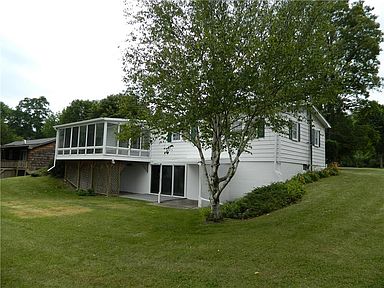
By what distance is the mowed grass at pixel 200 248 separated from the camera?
524cm

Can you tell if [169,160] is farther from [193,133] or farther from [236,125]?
[193,133]

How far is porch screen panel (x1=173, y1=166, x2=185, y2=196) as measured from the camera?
62.6 feet

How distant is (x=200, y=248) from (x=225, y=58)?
186 inches

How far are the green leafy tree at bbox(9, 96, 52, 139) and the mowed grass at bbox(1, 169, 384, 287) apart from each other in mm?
62123

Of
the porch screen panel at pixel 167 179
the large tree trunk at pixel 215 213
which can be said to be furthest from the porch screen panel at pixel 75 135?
the large tree trunk at pixel 215 213

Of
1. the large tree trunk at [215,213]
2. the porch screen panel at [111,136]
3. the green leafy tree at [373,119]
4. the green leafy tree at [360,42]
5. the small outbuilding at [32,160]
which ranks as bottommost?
the large tree trunk at [215,213]

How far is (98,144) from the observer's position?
778 inches

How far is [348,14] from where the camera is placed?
21.8 m

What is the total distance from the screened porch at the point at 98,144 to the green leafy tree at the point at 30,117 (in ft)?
165

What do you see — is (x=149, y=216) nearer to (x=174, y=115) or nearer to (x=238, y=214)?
(x=238, y=214)

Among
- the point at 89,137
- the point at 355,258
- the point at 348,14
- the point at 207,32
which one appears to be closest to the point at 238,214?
the point at 355,258

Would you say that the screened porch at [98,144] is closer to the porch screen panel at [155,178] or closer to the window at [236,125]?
the porch screen panel at [155,178]

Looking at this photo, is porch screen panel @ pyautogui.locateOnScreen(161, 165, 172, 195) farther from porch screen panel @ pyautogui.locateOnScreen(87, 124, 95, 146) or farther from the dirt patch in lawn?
the dirt patch in lawn

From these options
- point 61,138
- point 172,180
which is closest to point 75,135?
point 61,138
